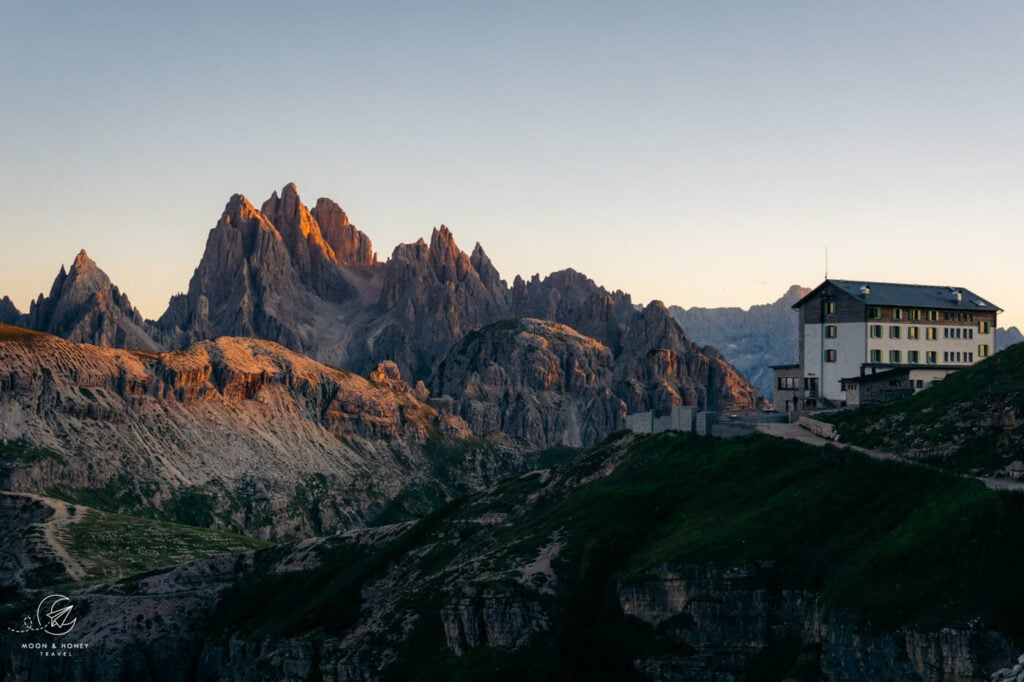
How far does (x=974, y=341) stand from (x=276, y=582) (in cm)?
9105

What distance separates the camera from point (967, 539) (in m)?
68.2

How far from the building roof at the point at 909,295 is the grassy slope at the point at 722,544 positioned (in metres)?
36.3

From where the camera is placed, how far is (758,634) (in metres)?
79.1

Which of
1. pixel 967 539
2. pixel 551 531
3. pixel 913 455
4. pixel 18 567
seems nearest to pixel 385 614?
pixel 551 531

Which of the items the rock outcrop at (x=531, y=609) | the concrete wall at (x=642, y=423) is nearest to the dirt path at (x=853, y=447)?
the rock outcrop at (x=531, y=609)

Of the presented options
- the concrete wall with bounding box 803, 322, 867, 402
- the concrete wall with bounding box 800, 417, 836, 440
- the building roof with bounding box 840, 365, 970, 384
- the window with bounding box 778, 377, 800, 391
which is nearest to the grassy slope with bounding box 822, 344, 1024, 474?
the concrete wall with bounding box 800, 417, 836, 440

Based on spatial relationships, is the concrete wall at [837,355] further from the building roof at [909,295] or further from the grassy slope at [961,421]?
the grassy slope at [961,421]

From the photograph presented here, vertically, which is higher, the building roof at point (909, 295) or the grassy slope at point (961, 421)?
the building roof at point (909, 295)

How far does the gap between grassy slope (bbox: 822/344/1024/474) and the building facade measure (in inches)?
1180

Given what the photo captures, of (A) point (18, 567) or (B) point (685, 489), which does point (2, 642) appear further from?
(B) point (685, 489)

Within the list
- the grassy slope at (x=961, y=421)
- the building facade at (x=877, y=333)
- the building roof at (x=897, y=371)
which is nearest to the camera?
the grassy slope at (x=961, y=421)

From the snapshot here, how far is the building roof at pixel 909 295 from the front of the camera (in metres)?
144

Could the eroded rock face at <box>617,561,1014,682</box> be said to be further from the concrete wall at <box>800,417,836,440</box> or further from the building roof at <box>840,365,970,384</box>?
the building roof at <box>840,365,970,384</box>

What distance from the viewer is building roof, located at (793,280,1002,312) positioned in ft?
473
